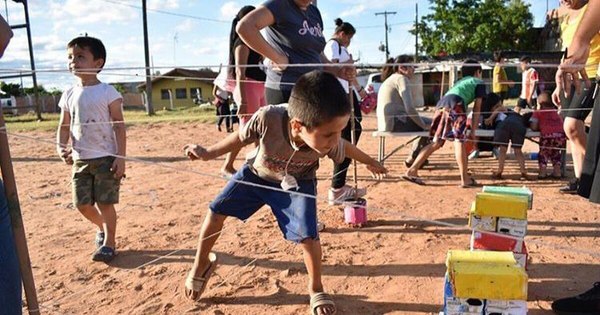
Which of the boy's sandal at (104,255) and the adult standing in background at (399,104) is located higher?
the adult standing in background at (399,104)

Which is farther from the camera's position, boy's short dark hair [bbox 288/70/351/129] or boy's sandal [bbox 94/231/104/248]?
boy's sandal [bbox 94/231/104/248]

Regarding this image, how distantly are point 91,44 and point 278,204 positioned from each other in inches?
67.3

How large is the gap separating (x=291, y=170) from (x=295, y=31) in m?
1.01

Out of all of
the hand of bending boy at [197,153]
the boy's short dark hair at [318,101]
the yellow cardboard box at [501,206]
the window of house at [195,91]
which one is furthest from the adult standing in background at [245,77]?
the window of house at [195,91]

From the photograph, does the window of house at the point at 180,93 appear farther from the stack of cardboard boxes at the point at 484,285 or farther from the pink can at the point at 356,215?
the stack of cardboard boxes at the point at 484,285

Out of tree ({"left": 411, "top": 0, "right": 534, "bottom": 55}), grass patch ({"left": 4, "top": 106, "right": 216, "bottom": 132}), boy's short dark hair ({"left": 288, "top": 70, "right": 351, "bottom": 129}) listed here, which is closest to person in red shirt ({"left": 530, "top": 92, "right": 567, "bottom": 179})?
boy's short dark hair ({"left": 288, "top": 70, "right": 351, "bottom": 129})

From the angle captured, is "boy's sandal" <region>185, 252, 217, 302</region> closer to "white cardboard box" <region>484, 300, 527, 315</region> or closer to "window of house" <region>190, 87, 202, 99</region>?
"white cardboard box" <region>484, 300, 527, 315</region>

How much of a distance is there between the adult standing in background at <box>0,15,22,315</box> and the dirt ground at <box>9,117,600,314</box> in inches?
34.8

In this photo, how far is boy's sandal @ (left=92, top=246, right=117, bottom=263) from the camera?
3209 mm

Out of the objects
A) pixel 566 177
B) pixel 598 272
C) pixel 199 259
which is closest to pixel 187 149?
pixel 199 259

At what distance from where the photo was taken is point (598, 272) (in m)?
2.81

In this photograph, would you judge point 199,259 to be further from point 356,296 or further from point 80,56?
point 80,56

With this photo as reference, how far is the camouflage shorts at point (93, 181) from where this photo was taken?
3.17 m

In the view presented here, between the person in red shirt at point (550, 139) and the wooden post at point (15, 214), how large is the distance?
17.1 ft
